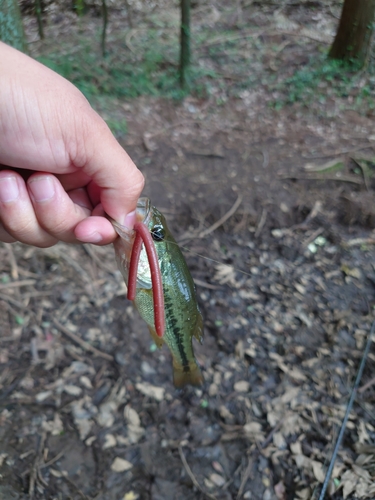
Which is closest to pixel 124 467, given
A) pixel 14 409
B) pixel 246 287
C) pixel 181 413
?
pixel 181 413

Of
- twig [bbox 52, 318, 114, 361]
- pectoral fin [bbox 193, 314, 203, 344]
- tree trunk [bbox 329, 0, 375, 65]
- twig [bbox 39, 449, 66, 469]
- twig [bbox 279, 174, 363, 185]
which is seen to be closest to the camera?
pectoral fin [bbox 193, 314, 203, 344]

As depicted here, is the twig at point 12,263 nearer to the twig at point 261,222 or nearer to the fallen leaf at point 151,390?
the fallen leaf at point 151,390

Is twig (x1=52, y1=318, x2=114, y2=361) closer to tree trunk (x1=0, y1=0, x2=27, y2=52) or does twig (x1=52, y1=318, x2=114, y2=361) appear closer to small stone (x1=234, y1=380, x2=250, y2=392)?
small stone (x1=234, y1=380, x2=250, y2=392)

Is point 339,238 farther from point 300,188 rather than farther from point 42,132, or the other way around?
point 42,132

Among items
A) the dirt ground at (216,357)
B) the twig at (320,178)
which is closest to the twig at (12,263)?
the dirt ground at (216,357)

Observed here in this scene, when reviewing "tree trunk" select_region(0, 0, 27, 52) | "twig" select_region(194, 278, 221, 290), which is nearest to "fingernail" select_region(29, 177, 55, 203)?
"twig" select_region(194, 278, 221, 290)
